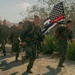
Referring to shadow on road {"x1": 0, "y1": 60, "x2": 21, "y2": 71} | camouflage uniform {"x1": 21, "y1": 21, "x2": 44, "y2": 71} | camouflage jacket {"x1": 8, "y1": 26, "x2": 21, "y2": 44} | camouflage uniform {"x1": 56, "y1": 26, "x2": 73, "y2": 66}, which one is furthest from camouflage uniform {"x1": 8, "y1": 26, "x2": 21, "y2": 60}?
camouflage uniform {"x1": 21, "y1": 21, "x2": 44, "y2": 71}

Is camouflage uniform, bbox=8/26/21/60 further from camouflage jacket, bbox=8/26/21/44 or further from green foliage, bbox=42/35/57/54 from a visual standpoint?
green foliage, bbox=42/35/57/54

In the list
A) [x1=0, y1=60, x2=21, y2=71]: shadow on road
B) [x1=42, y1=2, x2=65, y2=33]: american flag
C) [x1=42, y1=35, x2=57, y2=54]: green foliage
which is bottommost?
[x1=0, y1=60, x2=21, y2=71]: shadow on road

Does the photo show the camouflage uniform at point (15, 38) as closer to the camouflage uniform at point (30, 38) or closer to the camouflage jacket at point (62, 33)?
the camouflage jacket at point (62, 33)

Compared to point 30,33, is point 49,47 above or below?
below

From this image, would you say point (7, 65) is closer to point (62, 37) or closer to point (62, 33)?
point (62, 37)

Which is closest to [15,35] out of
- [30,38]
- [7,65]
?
[7,65]

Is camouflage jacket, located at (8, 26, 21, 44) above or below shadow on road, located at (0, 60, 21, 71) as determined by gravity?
above

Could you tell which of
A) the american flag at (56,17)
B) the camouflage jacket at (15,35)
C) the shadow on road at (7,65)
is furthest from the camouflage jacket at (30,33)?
the camouflage jacket at (15,35)

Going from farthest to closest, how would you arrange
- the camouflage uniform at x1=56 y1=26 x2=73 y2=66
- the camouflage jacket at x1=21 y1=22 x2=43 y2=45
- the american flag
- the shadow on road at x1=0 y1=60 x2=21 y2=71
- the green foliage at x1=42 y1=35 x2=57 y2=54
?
the green foliage at x1=42 y1=35 x2=57 y2=54, the american flag, the shadow on road at x1=0 y1=60 x2=21 y2=71, the camouflage uniform at x1=56 y1=26 x2=73 y2=66, the camouflage jacket at x1=21 y1=22 x2=43 y2=45

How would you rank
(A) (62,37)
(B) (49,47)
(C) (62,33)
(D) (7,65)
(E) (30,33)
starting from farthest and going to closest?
(B) (49,47) < (D) (7,65) < (A) (62,37) < (C) (62,33) < (E) (30,33)

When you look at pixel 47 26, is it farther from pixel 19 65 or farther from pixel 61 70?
pixel 61 70

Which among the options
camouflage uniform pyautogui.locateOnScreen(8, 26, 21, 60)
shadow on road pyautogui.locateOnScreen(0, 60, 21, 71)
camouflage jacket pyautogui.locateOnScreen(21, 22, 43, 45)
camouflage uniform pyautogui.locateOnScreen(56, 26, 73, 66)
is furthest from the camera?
camouflage uniform pyautogui.locateOnScreen(8, 26, 21, 60)

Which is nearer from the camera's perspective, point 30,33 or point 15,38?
point 30,33

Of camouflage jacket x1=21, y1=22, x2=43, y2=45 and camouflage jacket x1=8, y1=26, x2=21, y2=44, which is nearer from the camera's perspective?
camouflage jacket x1=21, y1=22, x2=43, y2=45
